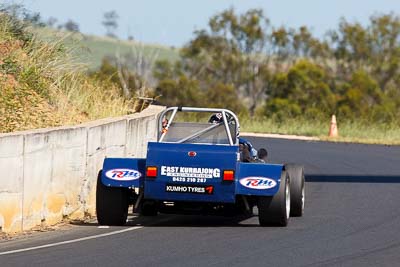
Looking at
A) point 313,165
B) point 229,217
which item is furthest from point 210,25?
point 229,217

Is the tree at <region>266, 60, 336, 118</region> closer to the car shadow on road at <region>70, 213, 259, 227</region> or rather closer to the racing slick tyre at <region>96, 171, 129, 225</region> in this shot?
the car shadow on road at <region>70, 213, 259, 227</region>

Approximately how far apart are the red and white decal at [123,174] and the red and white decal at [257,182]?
136cm

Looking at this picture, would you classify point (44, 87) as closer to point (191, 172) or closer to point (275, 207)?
point (191, 172)

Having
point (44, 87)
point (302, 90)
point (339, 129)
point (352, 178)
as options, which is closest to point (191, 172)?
point (44, 87)

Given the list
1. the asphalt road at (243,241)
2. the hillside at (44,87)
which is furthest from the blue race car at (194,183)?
the hillside at (44,87)

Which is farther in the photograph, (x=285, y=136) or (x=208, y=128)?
(x=285, y=136)

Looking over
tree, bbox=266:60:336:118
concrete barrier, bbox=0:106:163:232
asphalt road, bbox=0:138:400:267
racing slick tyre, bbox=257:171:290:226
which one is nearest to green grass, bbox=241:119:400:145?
tree, bbox=266:60:336:118

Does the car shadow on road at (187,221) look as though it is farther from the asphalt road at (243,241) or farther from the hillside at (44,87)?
the hillside at (44,87)

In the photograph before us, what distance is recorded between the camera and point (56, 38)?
23328 millimetres

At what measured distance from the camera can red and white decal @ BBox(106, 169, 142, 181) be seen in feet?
48.1

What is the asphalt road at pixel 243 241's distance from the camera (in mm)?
11742

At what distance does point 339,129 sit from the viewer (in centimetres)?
4197

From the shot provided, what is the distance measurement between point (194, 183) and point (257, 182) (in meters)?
0.80

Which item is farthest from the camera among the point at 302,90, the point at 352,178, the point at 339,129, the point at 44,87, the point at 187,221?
the point at 302,90
